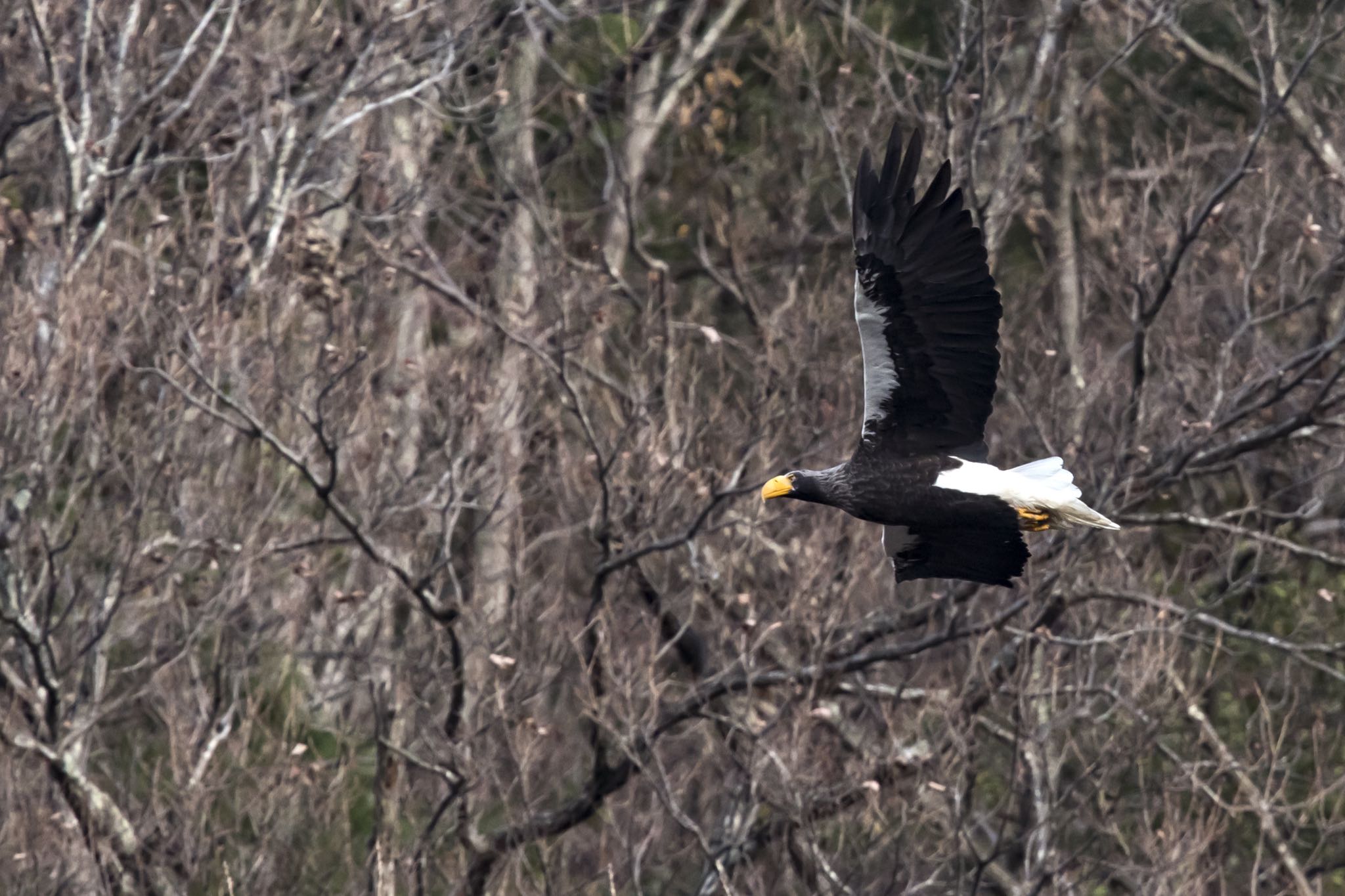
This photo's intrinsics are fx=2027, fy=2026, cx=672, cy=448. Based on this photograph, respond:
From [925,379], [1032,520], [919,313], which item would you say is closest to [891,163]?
[919,313]

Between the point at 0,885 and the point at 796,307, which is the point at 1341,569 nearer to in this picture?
the point at 796,307

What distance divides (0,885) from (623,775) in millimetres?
3471

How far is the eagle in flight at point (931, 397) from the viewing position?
800cm

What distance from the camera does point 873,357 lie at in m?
8.24

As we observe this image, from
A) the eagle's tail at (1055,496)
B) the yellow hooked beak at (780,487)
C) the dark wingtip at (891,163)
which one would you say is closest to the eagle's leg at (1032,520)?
the eagle's tail at (1055,496)

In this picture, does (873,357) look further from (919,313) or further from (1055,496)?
(1055,496)

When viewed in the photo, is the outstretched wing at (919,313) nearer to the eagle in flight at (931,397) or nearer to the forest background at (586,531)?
the eagle in flight at (931,397)

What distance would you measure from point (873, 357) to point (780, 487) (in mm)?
776

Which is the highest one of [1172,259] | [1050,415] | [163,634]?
[1172,259]

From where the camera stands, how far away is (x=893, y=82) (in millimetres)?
18578

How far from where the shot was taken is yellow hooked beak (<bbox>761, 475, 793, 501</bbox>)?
864cm

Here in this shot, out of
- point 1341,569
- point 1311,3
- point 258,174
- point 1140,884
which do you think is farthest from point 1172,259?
point 1311,3

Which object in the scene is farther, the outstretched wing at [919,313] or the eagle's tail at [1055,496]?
the eagle's tail at [1055,496]

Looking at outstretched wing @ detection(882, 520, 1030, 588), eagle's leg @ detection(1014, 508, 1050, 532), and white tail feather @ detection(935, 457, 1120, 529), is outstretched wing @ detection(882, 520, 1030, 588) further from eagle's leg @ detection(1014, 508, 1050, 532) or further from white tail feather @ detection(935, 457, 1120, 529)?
white tail feather @ detection(935, 457, 1120, 529)
